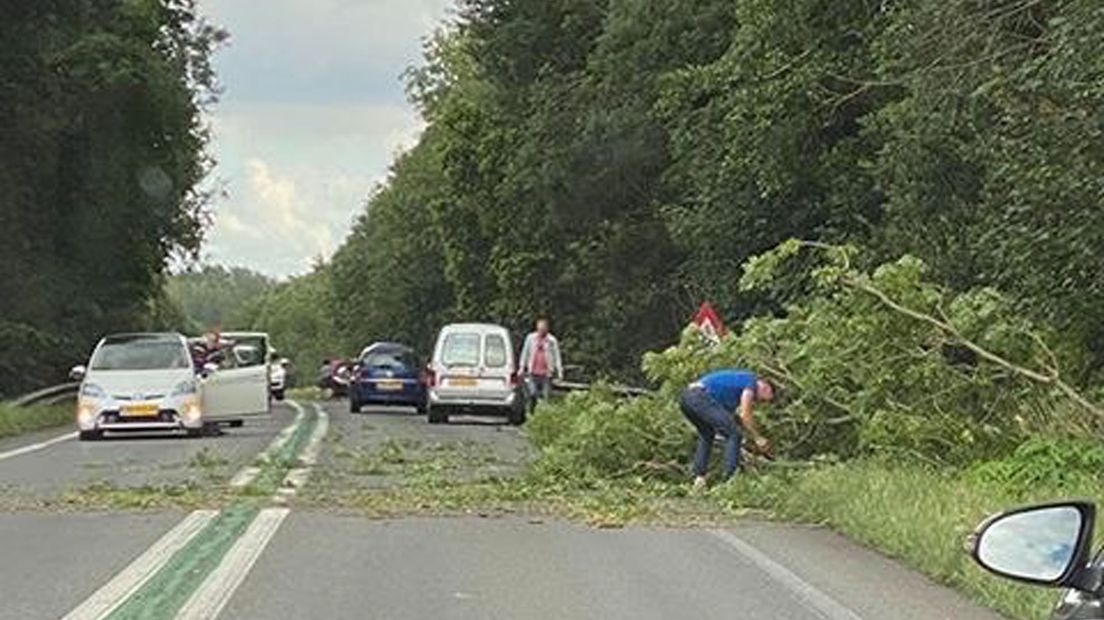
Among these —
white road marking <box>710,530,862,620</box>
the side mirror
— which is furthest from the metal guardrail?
the side mirror

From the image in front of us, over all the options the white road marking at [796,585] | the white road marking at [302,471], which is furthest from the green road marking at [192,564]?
the white road marking at [796,585]

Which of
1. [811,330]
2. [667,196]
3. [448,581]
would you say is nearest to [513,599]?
[448,581]

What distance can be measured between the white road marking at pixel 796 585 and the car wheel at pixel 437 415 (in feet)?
66.4

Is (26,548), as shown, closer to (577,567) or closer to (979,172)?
(577,567)

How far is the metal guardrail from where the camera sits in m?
34.2

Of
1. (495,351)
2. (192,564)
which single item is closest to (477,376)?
(495,351)

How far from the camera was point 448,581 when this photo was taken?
1054 cm

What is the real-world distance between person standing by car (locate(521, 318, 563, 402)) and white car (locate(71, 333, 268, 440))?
5918mm

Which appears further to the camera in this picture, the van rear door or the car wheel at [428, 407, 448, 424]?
the car wheel at [428, 407, 448, 424]

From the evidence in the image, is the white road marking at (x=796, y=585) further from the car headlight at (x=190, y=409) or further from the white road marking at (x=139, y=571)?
the car headlight at (x=190, y=409)

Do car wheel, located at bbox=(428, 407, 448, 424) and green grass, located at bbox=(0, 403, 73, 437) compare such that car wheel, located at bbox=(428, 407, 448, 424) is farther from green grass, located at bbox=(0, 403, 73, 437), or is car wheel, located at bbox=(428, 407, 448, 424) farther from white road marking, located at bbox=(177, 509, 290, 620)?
white road marking, located at bbox=(177, 509, 290, 620)

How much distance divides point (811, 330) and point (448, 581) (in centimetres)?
837

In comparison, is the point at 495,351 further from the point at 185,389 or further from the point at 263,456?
the point at 263,456

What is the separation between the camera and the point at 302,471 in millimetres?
18609
